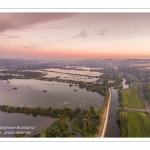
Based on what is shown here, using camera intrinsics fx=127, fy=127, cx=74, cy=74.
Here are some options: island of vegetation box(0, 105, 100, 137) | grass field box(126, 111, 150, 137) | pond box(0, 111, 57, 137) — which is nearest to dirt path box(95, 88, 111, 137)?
island of vegetation box(0, 105, 100, 137)

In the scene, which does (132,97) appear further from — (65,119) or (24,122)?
(24,122)

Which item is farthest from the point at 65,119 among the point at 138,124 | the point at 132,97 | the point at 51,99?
the point at 132,97

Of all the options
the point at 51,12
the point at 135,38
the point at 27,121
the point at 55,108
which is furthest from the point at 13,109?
the point at 135,38

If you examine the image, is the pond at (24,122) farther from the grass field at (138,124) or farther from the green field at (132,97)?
the green field at (132,97)

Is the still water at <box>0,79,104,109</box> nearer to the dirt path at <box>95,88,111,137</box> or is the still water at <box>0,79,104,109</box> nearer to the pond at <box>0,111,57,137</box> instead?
the dirt path at <box>95,88,111,137</box>

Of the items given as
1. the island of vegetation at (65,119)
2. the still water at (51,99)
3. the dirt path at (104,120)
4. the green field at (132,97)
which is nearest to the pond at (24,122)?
the island of vegetation at (65,119)

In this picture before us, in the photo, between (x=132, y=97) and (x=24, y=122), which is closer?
Result: (x=24, y=122)

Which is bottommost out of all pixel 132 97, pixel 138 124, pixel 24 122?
pixel 138 124
